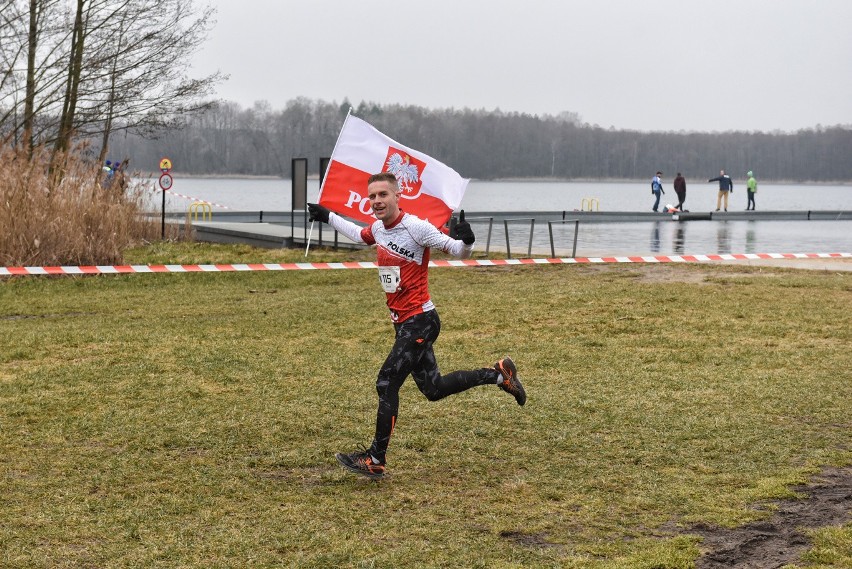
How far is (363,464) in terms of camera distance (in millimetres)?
6484

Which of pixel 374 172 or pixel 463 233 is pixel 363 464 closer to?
pixel 463 233

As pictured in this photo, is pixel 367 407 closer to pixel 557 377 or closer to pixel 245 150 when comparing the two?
pixel 557 377

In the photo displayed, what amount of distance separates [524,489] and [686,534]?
1146mm

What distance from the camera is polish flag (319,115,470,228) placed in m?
11.9

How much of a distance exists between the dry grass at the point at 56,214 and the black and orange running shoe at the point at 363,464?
12.4m

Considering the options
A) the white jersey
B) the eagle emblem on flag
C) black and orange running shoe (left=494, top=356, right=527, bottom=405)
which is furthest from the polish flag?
the white jersey

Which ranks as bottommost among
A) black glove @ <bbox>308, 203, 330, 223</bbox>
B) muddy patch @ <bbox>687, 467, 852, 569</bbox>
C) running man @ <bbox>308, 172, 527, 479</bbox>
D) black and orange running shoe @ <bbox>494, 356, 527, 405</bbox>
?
muddy patch @ <bbox>687, 467, 852, 569</bbox>

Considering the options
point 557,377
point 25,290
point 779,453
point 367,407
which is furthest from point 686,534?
point 25,290

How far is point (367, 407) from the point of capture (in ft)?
28.1

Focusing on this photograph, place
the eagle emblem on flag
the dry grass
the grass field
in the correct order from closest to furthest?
the grass field < the eagle emblem on flag < the dry grass

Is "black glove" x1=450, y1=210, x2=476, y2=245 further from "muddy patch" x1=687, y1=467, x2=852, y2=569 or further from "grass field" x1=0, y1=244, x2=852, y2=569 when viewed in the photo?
"muddy patch" x1=687, y1=467, x2=852, y2=569

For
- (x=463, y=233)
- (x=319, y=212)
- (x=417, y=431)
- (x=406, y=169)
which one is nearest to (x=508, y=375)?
(x=417, y=431)

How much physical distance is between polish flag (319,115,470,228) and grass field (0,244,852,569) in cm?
142

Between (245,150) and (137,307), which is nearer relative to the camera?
(137,307)
